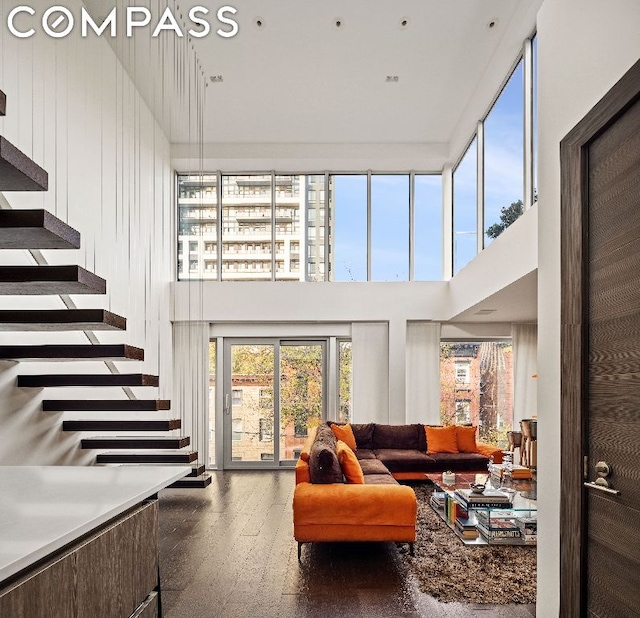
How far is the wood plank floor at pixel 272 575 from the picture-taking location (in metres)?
3.85

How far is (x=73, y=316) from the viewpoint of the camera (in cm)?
411

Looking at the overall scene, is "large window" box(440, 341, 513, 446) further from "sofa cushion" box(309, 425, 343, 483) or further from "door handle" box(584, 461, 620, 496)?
"door handle" box(584, 461, 620, 496)

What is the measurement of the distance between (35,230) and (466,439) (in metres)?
6.79

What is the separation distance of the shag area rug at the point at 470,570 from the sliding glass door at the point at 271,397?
14.2ft

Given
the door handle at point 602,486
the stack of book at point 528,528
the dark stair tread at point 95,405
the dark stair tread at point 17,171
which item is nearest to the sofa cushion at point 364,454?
the stack of book at point 528,528

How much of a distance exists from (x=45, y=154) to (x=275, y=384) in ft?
17.7

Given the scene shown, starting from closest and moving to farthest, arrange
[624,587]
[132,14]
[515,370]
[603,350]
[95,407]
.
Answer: [624,587] < [603,350] < [95,407] < [132,14] < [515,370]

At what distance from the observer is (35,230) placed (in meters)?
2.96

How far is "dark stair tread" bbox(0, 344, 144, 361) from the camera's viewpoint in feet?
14.9

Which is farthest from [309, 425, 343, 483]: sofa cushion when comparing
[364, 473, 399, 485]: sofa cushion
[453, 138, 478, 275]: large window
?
[453, 138, 478, 275]: large window

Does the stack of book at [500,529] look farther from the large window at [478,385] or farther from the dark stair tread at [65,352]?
the large window at [478,385]

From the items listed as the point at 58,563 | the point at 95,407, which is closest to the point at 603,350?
the point at 58,563

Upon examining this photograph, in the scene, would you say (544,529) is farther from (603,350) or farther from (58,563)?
(58,563)

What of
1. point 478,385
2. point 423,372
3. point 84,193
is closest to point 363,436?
point 423,372
